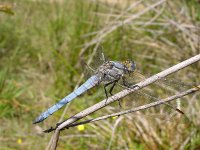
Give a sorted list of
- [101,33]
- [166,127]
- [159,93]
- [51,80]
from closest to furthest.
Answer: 1. [159,93]
2. [166,127]
3. [101,33]
4. [51,80]

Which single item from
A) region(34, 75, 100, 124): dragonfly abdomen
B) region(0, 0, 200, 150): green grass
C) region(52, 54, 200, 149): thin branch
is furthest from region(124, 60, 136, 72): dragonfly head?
region(0, 0, 200, 150): green grass

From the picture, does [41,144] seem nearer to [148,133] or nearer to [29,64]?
[148,133]

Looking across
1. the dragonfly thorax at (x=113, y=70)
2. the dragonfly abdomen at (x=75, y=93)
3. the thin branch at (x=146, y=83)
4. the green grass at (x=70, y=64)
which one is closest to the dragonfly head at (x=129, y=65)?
the dragonfly thorax at (x=113, y=70)

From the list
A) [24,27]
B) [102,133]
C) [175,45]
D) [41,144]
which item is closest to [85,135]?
[102,133]

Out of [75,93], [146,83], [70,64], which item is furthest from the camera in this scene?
[70,64]

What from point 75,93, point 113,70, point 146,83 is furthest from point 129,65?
point 146,83

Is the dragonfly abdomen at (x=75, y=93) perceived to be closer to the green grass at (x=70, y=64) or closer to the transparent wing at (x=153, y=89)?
the transparent wing at (x=153, y=89)

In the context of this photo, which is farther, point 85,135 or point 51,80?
point 51,80

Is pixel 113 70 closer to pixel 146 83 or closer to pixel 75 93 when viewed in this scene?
pixel 75 93
